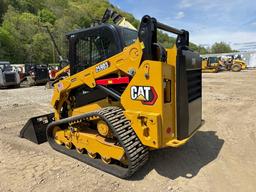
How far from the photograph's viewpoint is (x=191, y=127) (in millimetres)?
4109

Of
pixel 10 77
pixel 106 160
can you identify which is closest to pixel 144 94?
pixel 106 160

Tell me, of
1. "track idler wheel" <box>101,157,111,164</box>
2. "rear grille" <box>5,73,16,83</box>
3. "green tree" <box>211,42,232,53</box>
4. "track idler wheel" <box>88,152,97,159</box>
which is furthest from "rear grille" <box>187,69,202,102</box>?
"green tree" <box>211,42,232,53</box>

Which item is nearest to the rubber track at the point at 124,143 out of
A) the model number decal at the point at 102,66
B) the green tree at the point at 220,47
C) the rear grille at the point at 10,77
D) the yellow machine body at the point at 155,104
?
the yellow machine body at the point at 155,104

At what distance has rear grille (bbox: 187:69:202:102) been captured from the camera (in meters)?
4.04

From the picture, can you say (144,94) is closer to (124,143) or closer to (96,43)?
(124,143)

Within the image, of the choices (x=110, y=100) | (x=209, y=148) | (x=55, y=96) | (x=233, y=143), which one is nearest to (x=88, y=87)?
Result: (x=110, y=100)

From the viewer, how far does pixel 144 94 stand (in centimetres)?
359

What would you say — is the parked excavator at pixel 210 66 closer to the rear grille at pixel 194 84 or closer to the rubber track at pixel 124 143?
the rear grille at pixel 194 84

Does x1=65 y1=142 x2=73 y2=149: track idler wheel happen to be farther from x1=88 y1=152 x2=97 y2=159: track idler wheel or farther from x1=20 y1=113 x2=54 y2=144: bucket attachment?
x1=20 y1=113 x2=54 y2=144: bucket attachment

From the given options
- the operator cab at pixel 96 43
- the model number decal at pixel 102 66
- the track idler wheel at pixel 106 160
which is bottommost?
the track idler wheel at pixel 106 160

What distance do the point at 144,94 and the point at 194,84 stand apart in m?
1.10

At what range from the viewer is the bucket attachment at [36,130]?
5.57 m

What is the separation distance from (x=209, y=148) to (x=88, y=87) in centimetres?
259

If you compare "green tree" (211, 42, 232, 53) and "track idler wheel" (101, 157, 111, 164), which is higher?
"green tree" (211, 42, 232, 53)
